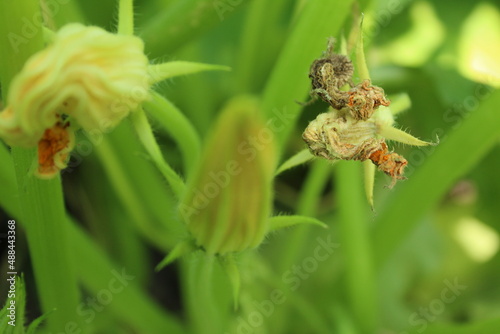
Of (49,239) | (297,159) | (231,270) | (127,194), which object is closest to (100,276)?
(127,194)

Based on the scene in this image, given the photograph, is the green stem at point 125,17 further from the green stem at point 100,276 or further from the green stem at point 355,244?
the green stem at point 355,244

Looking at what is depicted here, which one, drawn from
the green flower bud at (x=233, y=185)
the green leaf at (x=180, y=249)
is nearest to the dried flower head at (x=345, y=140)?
the green flower bud at (x=233, y=185)

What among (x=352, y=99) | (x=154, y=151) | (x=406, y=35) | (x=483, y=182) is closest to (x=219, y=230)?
(x=154, y=151)

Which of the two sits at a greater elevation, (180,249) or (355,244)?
(180,249)

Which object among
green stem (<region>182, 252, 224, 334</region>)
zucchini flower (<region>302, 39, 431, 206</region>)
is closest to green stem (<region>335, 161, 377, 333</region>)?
green stem (<region>182, 252, 224, 334</region>)

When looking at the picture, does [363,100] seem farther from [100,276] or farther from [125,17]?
[100,276]

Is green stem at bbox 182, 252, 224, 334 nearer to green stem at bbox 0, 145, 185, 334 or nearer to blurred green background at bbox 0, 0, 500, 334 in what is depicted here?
blurred green background at bbox 0, 0, 500, 334

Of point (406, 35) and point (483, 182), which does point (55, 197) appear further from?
point (483, 182)
